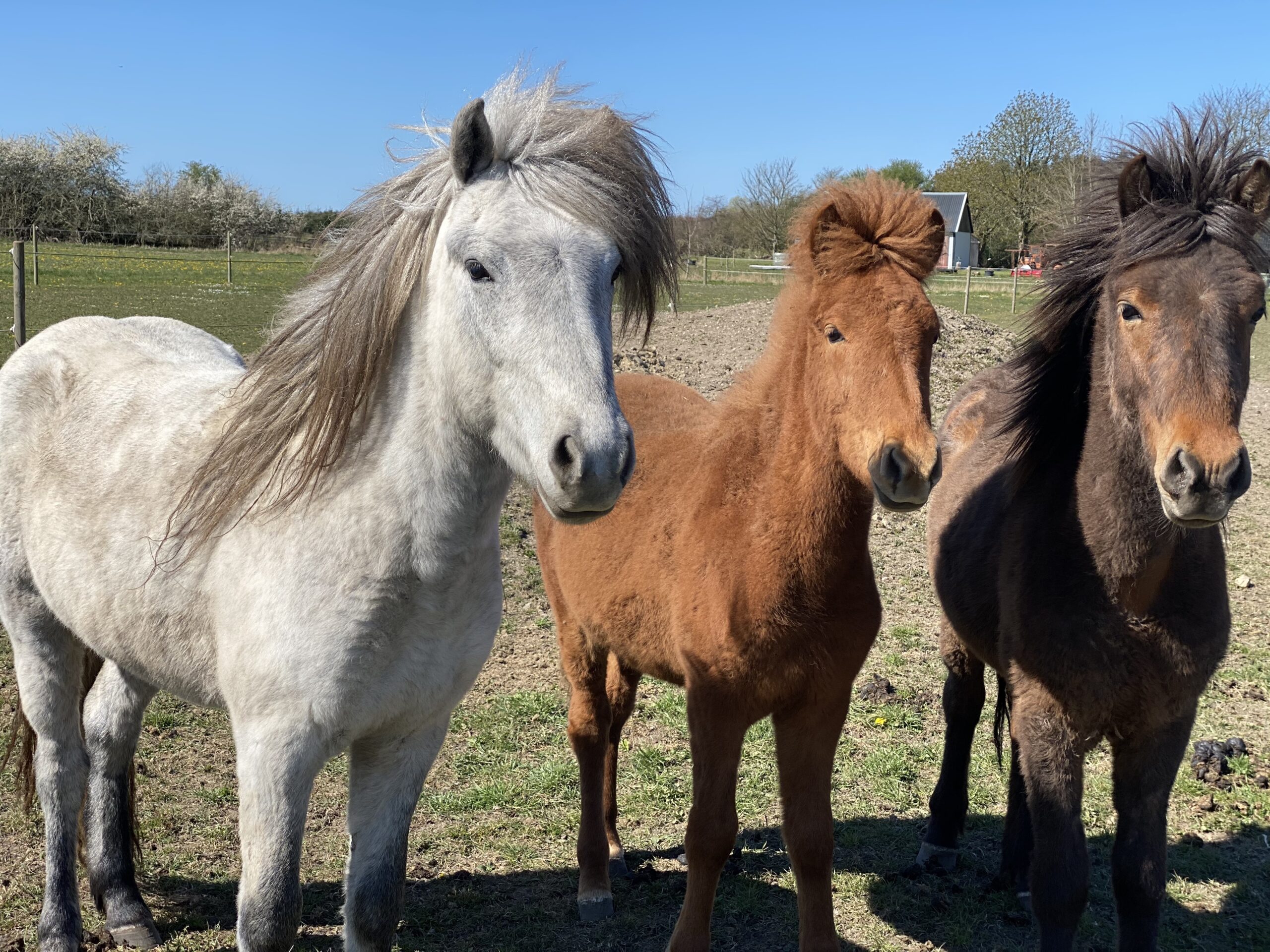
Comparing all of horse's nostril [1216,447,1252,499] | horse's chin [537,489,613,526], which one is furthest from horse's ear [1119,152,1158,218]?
horse's chin [537,489,613,526]

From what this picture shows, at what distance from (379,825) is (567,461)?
1271 millimetres

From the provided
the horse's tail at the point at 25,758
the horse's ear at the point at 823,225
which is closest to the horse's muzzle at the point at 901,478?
the horse's ear at the point at 823,225

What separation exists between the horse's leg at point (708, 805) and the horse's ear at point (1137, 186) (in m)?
1.89

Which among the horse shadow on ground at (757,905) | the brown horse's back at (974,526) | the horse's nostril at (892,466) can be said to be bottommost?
the horse shadow on ground at (757,905)

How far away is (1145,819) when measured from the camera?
2957mm

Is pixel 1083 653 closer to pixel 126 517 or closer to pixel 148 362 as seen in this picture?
pixel 126 517

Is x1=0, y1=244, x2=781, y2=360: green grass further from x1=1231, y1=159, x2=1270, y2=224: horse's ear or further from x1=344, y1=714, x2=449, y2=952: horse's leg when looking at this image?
x1=344, y1=714, x2=449, y2=952: horse's leg

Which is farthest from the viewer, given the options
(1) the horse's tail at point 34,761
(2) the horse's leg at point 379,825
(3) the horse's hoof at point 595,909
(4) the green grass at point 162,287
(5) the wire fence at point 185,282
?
(5) the wire fence at point 185,282

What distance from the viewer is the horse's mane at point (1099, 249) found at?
277cm

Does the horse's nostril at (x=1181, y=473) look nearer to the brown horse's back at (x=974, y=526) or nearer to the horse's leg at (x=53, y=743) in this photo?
the brown horse's back at (x=974, y=526)

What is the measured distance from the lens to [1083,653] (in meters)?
2.91

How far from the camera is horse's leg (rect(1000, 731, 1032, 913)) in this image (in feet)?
12.6

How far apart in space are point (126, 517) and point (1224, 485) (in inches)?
112

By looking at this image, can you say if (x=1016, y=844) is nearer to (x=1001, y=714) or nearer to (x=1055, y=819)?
(x=1001, y=714)
